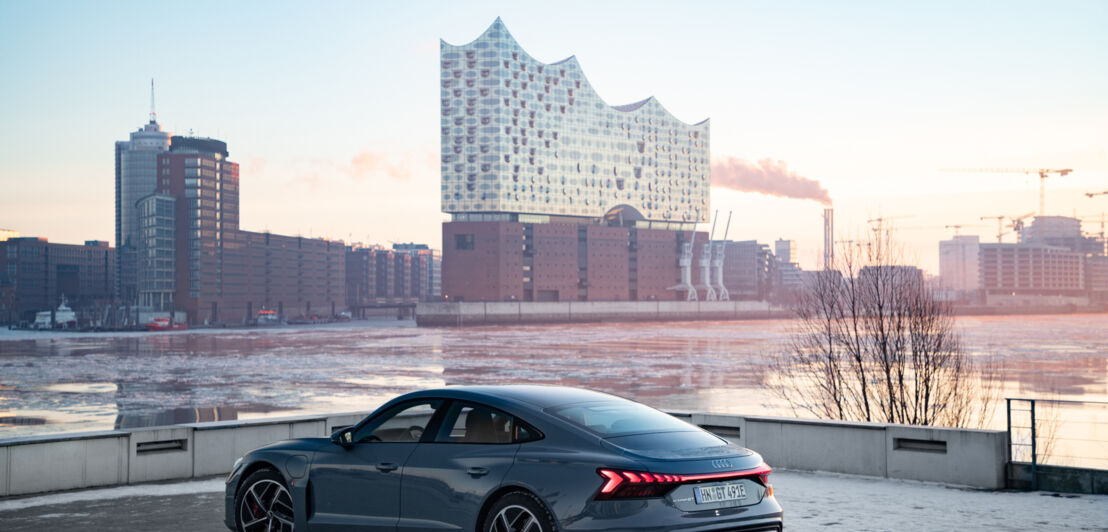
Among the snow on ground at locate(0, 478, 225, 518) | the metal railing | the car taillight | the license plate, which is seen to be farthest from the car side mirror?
the metal railing

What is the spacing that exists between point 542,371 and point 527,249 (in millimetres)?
126035

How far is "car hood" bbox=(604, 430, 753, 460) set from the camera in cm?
596

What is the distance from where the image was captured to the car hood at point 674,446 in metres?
5.96

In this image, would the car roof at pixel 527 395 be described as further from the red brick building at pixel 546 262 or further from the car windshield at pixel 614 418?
the red brick building at pixel 546 262

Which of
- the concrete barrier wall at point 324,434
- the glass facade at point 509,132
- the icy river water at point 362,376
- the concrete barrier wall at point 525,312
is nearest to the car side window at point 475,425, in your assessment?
the concrete barrier wall at point 324,434

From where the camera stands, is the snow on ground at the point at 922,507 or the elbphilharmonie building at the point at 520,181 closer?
the snow on ground at the point at 922,507

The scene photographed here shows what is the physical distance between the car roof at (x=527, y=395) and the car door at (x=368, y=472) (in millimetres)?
126

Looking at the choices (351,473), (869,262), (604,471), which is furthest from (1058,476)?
(869,262)

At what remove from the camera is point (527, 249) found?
181 meters

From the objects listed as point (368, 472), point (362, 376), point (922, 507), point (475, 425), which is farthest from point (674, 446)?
point (362, 376)

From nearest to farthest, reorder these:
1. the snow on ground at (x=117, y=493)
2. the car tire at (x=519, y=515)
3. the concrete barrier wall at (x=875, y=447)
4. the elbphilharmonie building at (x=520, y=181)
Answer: the car tire at (x=519, y=515), the snow on ground at (x=117, y=493), the concrete barrier wall at (x=875, y=447), the elbphilharmonie building at (x=520, y=181)

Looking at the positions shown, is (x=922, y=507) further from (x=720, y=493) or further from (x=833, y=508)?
(x=720, y=493)

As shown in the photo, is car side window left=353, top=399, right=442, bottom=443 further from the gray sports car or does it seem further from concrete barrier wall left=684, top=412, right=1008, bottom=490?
concrete barrier wall left=684, top=412, right=1008, bottom=490

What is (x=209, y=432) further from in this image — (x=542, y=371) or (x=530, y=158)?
(x=530, y=158)
